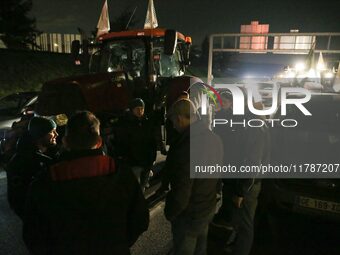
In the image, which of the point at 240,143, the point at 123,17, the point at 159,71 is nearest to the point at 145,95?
the point at 159,71

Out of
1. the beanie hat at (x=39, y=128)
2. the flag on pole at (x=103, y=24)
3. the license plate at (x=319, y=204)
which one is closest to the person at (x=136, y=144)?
the beanie hat at (x=39, y=128)

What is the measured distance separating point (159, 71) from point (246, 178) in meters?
4.06

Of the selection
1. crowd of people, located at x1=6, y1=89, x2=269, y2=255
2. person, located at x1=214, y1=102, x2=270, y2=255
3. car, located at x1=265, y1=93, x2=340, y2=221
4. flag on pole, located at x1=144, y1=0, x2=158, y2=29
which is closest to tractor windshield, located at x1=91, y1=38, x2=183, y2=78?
flag on pole, located at x1=144, y1=0, x2=158, y2=29

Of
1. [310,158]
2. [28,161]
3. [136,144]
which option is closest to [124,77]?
[136,144]

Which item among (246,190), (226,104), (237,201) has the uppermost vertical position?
A: (226,104)

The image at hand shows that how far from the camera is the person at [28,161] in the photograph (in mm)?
2462

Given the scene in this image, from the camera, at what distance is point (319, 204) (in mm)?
3545

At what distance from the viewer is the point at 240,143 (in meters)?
3.13

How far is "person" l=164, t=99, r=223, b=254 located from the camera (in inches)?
92.6

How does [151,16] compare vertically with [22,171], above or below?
above

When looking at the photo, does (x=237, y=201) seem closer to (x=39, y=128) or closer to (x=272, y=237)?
(x=272, y=237)

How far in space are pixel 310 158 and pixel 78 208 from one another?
3123mm

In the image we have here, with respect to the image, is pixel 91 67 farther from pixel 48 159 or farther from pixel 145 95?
pixel 48 159

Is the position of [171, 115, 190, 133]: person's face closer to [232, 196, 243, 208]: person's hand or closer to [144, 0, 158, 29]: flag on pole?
[232, 196, 243, 208]: person's hand
